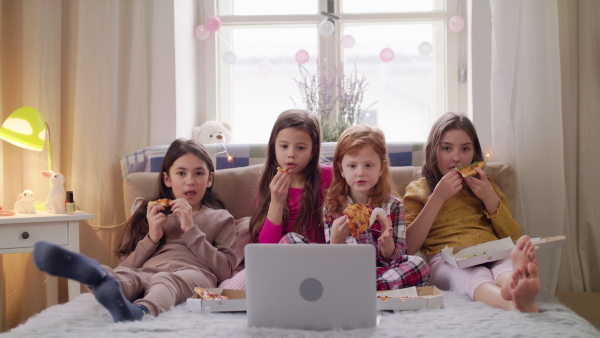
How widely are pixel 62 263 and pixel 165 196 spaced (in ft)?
3.28

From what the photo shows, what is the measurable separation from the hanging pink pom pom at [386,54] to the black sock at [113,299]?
2300 mm

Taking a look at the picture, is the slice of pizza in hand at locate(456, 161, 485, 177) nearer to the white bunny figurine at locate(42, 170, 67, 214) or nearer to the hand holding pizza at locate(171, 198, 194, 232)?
the hand holding pizza at locate(171, 198, 194, 232)

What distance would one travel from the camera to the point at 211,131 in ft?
10.1

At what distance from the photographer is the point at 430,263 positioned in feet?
6.86

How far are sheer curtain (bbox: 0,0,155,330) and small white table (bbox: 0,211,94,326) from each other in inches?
12.8

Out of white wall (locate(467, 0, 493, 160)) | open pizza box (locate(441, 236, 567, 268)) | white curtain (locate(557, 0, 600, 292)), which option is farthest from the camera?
white wall (locate(467, 0, 493, 160))

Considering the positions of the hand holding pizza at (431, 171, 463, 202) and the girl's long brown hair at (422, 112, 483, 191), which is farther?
the girl's long brown hair at (422, 112, 483, 191)

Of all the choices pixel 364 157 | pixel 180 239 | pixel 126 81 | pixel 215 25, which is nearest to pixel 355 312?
pixel 364 157

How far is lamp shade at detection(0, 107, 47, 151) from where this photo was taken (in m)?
2.34

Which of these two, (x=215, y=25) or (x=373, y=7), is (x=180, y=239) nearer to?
(x=215, y=25)

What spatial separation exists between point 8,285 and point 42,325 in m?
1.44

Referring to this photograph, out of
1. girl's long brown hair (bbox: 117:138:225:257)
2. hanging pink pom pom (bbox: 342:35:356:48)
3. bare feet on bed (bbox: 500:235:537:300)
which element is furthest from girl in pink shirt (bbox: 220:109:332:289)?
hanging pink pom pom (bbox: 342:35:356:48)

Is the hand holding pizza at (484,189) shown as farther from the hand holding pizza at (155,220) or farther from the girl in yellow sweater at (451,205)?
the hand holding pizza at (155,220)

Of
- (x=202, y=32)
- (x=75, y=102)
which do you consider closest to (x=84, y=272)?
(x=75, y=102)
